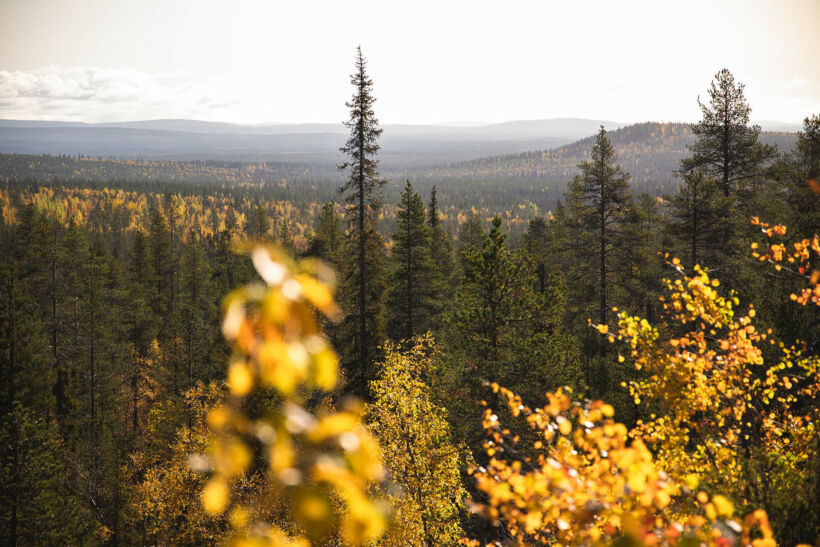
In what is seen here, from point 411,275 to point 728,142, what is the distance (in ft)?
54.0

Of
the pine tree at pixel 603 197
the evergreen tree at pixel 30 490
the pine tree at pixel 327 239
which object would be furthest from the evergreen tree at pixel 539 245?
the evergreen tree at pixel 30 490

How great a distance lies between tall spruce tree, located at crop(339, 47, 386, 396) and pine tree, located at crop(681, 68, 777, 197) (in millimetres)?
15308

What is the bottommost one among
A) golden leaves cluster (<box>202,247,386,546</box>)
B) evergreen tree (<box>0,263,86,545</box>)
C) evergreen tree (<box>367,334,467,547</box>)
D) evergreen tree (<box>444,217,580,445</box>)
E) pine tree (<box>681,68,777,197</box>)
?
evergreen tree (<box>0,263,86,545</box>)

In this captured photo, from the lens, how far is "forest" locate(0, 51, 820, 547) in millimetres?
1451

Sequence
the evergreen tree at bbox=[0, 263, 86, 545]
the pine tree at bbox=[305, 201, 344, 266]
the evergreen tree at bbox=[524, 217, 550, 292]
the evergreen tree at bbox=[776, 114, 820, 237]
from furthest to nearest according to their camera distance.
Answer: the evergreen tree at bbox=[524, 217, 550, 292] < the pine tree at bbox=[305, 201, 344, 266] < the evergreen tree at bbox=[0, 263, 86, 545] < the evergreen tree at bbox=[776, 114, 820, 237]

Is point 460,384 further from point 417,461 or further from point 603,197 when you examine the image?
point 603,197

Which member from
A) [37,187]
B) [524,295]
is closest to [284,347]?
[524,295]

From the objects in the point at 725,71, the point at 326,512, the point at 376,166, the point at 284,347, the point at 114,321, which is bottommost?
the point at 114,321

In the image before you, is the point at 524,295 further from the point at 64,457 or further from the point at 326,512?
the point at 64,457

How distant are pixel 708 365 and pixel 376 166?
51.8 feet

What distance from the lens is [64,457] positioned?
24500 millimetres

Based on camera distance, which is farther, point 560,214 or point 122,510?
point 560,214

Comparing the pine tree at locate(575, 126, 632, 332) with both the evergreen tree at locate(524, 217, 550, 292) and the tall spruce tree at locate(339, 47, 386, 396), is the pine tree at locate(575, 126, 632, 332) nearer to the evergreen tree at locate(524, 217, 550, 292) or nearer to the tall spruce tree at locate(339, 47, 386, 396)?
the tall spruce tree at locate(339, 47, 386, 396)

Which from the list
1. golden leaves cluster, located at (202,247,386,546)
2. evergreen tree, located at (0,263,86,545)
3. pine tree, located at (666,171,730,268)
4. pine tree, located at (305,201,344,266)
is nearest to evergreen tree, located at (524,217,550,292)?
pine tree, located at (666,171,730,268)
